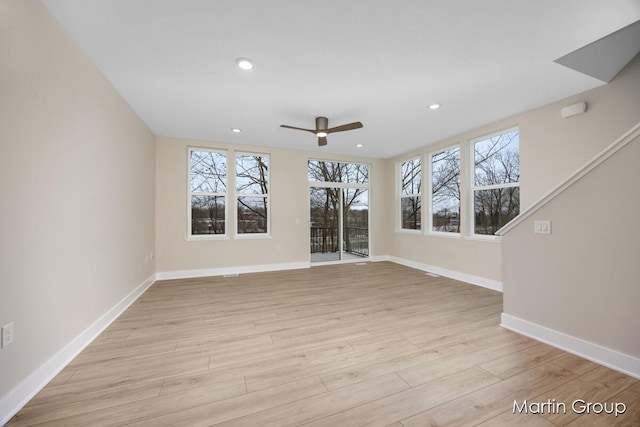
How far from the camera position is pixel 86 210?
2203 mm

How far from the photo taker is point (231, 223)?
498 cm

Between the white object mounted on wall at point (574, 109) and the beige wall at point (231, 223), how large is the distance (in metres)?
3.53

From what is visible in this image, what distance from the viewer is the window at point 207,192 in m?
4.80

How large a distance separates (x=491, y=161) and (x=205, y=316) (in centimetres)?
472

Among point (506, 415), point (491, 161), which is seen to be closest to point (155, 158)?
point (506, 415)

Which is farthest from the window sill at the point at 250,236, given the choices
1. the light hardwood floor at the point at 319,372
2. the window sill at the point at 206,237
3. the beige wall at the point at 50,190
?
the beige wall at the point at 50,190

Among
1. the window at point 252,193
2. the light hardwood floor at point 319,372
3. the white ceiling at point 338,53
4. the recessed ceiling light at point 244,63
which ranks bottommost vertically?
the light hardwood floor at point 319,372

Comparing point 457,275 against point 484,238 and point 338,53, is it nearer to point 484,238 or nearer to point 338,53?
point 484,238

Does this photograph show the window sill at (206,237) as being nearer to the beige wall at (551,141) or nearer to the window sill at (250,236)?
the window sill at (250,236)

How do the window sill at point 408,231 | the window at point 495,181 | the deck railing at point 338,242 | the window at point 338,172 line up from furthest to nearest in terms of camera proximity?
the deck railing at point 338,242 < the window at point 338,172 < the window sill at point 408,231 < the window at point 495,181

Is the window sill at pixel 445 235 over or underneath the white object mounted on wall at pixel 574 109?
underneath

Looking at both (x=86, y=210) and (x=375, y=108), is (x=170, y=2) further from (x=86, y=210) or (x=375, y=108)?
(x=375, y=108)

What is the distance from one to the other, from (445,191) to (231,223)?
13.9 ft

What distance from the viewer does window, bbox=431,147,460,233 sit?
4586 millimetres
